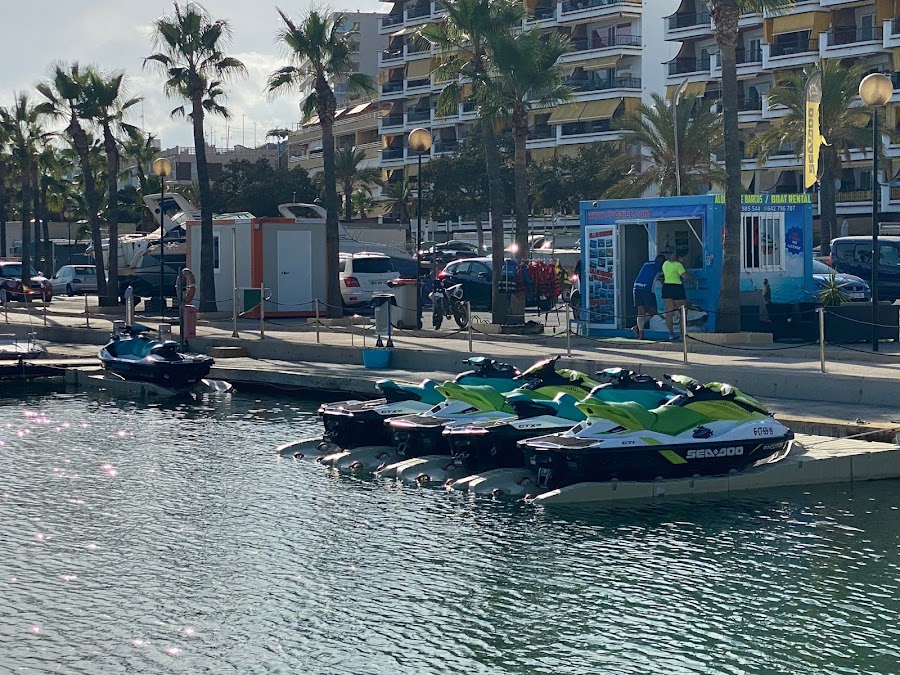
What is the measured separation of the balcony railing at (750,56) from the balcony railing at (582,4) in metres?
13.3

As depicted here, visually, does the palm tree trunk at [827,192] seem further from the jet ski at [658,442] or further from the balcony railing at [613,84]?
the jet ski at [658,442]

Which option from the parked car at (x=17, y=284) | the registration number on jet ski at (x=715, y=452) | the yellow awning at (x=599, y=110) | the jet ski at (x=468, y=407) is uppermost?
the yellow awning at (x=599, y=110)

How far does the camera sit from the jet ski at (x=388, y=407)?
61.6ft

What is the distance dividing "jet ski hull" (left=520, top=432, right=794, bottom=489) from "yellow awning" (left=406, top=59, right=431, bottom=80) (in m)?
94.5

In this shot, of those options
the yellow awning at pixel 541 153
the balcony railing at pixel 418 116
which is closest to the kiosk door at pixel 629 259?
the yellow awning at pixel 541 153

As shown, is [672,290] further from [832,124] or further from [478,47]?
[832,124]

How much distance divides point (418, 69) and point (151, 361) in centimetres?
8603

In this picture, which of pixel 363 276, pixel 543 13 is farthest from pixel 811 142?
pixel 543 13

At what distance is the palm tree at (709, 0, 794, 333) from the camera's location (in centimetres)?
2695

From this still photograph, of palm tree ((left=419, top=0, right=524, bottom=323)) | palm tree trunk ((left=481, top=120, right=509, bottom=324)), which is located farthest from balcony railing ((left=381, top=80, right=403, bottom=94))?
palm tree trunk ((left=481, top=120, right=509, bottom=324))

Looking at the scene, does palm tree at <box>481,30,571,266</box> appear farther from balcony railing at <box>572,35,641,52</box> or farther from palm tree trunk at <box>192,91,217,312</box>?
balcony railing at <box>572,35,641,52</box>

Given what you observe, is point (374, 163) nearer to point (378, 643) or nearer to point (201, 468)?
point (201, 468)

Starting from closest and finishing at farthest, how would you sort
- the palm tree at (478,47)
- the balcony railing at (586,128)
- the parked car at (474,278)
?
the palm tree at (478,47), the parked car at (474,278), the balcony railing at (586,128)

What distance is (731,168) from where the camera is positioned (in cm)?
2833
